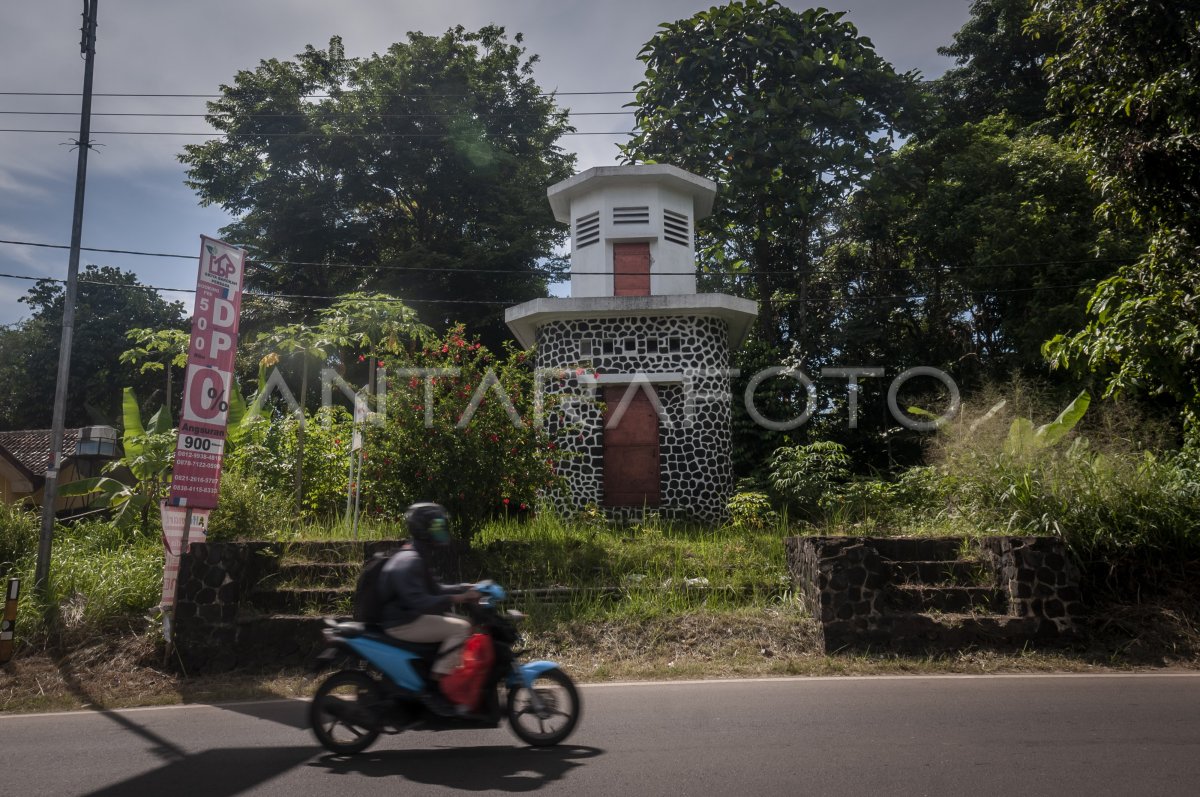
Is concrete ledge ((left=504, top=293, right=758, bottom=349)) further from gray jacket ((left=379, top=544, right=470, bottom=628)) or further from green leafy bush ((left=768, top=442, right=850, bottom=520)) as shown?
gray jacket ((left=379, top=544, right=470, bottom=628))

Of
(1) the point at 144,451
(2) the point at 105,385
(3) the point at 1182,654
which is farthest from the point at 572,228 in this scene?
(2) the point at 105,385

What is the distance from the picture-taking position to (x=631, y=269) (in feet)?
59.7

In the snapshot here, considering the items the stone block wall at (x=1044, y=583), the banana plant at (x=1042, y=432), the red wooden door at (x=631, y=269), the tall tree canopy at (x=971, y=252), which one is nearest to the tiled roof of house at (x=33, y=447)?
the red wooden door at (x=631, y=269)

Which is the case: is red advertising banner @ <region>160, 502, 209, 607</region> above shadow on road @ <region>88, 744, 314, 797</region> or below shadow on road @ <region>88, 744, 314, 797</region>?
above

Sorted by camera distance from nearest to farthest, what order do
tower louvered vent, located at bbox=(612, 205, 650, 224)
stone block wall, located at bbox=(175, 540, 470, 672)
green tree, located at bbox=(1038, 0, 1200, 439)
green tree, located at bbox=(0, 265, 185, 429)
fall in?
stone block wall, located at bbox=(175, 540, 470, 672)
green tree, located at bbox=(1038, 0, 1200, 439)
tower louvered vent, located at bbox=(612, 205, 650, 224)
green tree, located at bbox=(0, 265, 185, 429)

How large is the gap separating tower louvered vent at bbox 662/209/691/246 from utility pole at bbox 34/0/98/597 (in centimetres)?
1075

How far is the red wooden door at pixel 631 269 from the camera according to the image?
59.4 feet

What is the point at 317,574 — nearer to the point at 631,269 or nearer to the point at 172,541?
the point at 172,541

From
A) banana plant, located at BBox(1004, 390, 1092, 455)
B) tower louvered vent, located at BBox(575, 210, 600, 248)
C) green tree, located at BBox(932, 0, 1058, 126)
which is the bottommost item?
banana plant, located at BBox(1004, 390, 1092, 455)

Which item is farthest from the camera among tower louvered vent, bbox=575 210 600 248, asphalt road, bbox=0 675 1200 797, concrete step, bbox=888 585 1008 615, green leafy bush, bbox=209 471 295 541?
tower louvered vent, bbox=575 210 600 248

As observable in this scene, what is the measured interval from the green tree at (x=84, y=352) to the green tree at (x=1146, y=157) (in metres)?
30.5

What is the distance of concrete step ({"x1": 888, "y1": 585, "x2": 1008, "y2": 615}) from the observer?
9.30 meters

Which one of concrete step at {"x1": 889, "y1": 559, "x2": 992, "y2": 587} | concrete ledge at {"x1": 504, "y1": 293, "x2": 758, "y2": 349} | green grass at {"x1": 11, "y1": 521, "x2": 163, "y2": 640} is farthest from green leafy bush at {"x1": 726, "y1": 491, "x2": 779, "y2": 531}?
green grass at {"x1": 11, "y1": 521, "x2": 163, "y2": 640}

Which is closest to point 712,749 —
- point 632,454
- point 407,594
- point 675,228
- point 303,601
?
point 407,594
